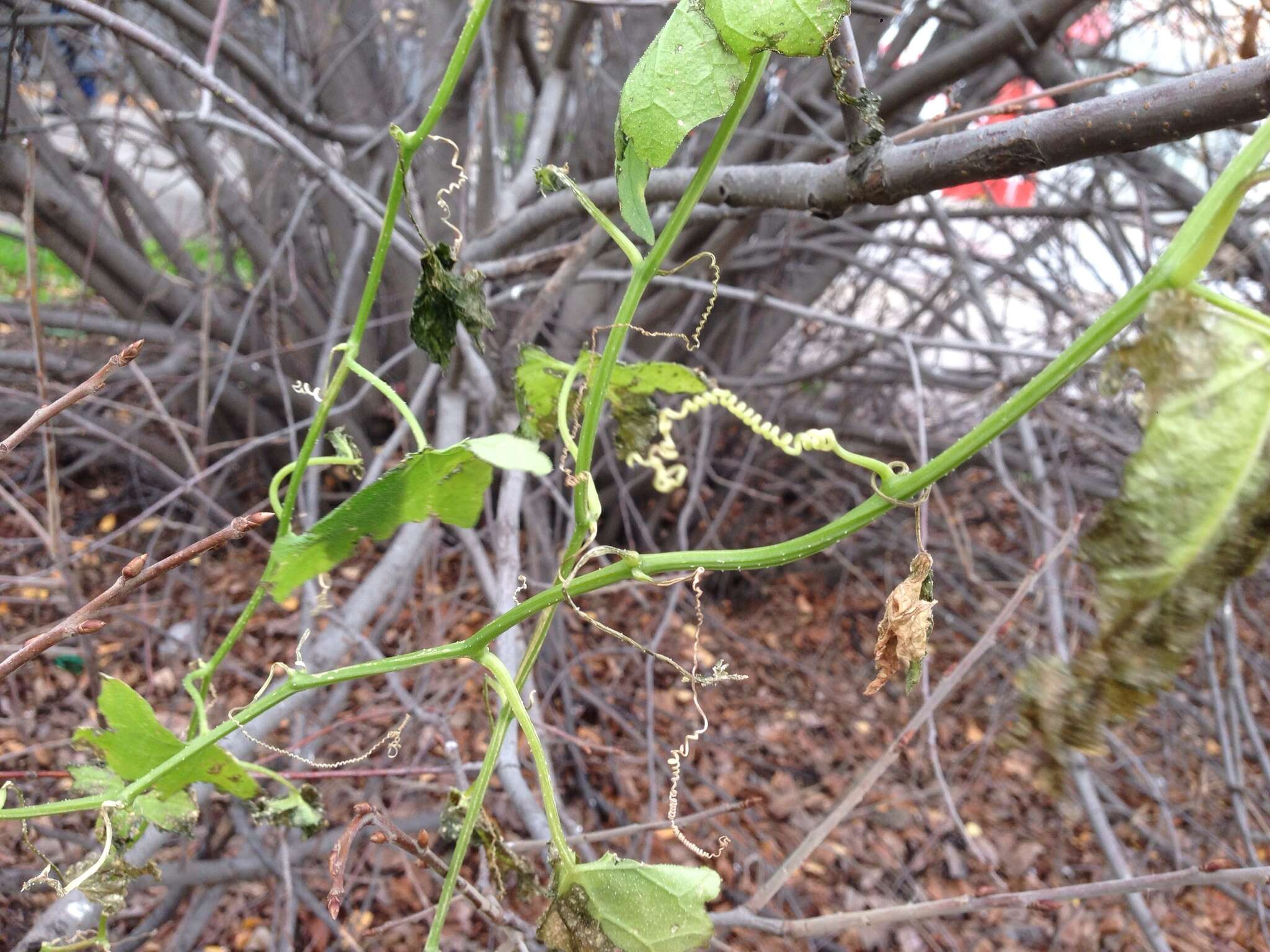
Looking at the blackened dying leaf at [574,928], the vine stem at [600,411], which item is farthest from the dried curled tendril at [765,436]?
the blackened dying leaf at [574,928]

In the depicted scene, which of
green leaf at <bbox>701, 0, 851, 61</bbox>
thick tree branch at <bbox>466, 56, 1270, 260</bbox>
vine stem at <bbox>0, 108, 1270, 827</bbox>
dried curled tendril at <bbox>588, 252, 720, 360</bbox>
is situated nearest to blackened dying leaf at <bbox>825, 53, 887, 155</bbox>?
thick tree branch at <bbox>466, 56, 1270, 260</bbox>

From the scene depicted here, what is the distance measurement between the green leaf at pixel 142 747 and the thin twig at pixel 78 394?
0.18 metres

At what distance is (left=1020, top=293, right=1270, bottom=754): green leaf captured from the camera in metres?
0.34

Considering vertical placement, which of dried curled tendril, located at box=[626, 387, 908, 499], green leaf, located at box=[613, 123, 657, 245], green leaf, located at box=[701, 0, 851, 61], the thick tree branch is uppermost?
the thick tree branch

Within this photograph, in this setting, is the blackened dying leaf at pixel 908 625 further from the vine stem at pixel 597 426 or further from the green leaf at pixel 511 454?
the green leaf at pixel 511 454

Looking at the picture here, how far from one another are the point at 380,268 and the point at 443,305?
0.06 metres

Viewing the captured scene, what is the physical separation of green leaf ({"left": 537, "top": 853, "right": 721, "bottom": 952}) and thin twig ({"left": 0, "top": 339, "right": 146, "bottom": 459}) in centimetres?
43

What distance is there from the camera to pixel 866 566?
9.23 feet

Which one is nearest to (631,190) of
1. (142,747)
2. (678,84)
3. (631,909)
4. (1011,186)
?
(678,84)

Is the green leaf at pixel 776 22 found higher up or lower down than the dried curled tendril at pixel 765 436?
higher up

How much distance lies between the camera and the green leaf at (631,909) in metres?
0.52

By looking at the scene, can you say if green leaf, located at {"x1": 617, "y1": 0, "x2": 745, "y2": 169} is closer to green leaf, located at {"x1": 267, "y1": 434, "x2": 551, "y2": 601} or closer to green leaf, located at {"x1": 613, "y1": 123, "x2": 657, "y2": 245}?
green leaf, located at {"x1": 613, "y1": 123, "x2": 657, "y2": 245}

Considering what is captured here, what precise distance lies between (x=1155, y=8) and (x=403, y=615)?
2.50 m

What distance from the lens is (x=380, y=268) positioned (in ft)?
1.92
